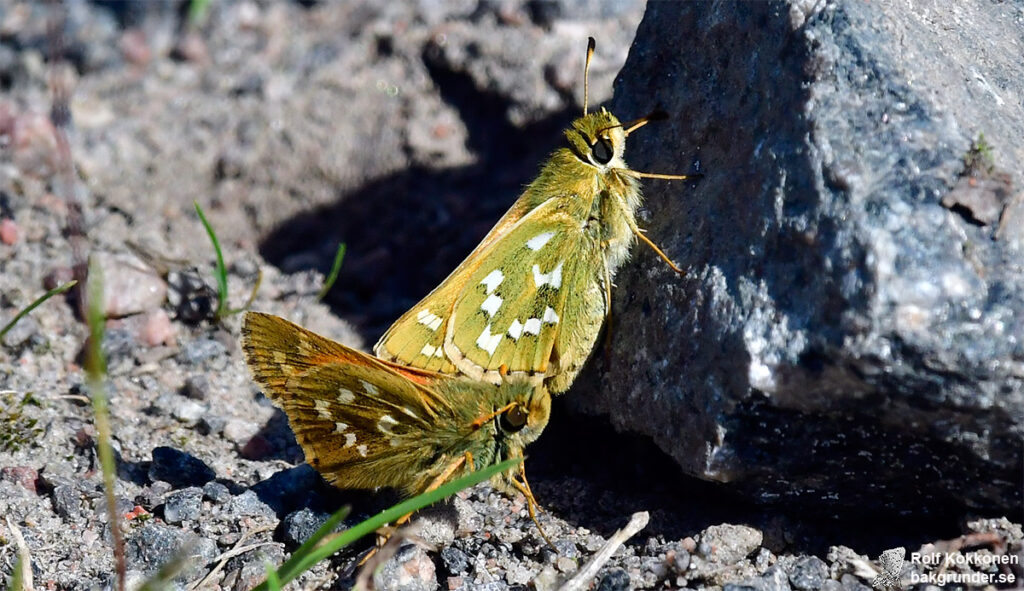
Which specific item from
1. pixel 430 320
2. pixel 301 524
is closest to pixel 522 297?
pixel 430 320

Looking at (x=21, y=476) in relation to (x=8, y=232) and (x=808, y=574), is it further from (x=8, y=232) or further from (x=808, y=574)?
(x=808, y=574)

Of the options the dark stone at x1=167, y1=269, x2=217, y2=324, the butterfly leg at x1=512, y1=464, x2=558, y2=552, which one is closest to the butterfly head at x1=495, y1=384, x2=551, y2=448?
the butterfly leg at x1=512, y1=464, x2=558, y2=552

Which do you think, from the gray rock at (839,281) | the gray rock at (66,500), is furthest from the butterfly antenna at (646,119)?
the gray rock at (66,500)

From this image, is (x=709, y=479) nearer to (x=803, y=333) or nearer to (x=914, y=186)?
(x=803, y=333)

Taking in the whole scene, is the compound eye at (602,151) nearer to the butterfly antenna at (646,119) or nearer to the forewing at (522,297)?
the butterfly antenna at (646,119)

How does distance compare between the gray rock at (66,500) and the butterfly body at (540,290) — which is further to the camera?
the butterfly body at (540,290)

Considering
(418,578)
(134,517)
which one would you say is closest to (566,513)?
(418,578)
